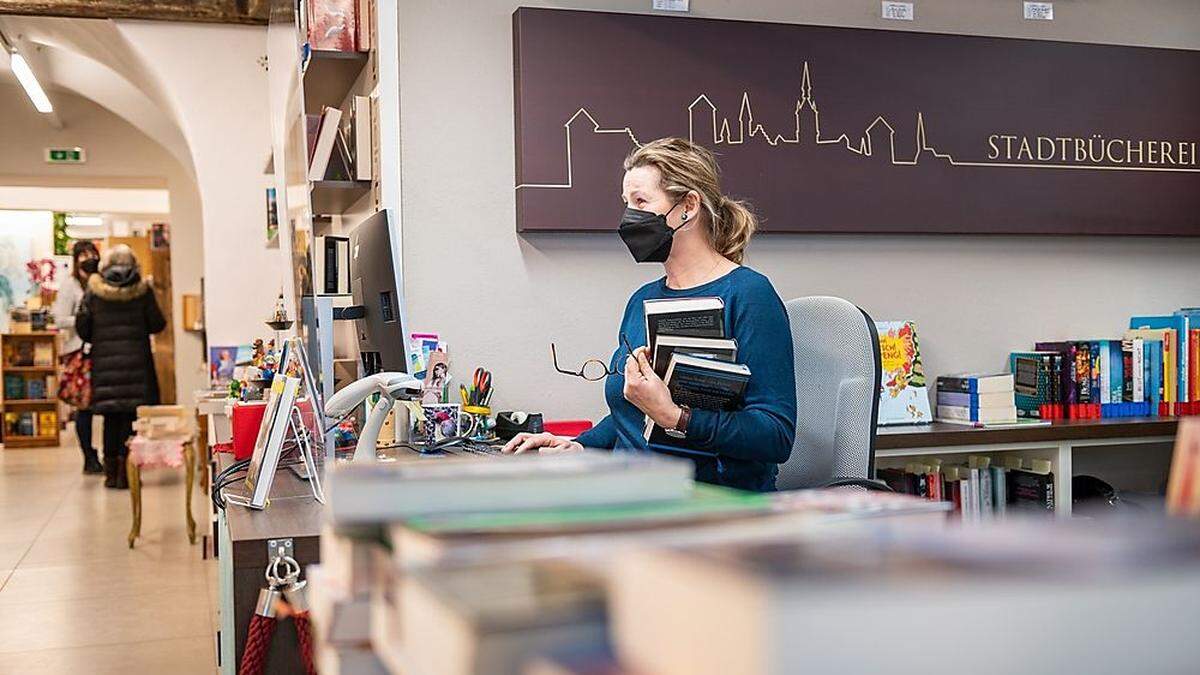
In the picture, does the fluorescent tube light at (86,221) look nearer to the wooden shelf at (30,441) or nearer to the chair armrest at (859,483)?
the wooden shelf at (30,441)

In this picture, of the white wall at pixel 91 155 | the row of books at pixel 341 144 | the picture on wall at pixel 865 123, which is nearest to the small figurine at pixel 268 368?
the row of books at pixel 341 144

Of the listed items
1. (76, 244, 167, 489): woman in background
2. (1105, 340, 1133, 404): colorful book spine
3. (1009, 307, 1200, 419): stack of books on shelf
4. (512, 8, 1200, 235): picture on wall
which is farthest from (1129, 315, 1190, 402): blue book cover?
(76, 244, 167, 489): woman in background

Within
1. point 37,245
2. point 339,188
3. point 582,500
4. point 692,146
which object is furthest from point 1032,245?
point 37,245

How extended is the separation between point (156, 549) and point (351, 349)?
2.43 metres

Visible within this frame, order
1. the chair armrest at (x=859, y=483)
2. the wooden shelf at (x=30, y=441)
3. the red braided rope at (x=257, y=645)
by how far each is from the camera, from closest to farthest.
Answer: the red braided rope at (x=257, y=645) < the chair armrest at (x=859, y=483) < the wooden shelf at (x=30, y=441)

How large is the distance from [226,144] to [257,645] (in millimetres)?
5847

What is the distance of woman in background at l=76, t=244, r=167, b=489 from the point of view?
8.11 m

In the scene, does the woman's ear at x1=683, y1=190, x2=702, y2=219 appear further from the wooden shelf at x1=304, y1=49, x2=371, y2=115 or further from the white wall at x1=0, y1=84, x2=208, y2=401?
the white wall at x1=0, y1=84, x2=208, y2=401

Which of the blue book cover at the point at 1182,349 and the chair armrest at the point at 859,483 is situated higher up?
the blue book cover at the point at 1182,349

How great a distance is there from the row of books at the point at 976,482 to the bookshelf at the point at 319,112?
1.89 metres

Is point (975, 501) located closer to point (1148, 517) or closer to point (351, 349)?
point (351, 349)

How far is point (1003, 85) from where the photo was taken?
13.7ft

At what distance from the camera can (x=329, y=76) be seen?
4.24m

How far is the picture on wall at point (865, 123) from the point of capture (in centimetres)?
369
